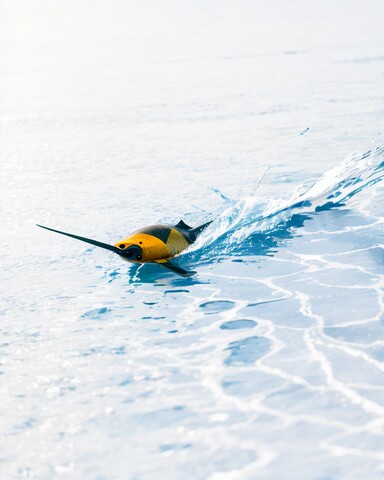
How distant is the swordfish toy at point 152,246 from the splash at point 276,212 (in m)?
0.33

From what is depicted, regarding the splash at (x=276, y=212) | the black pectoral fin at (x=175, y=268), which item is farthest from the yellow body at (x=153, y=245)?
the splash at (x=276, y=212)

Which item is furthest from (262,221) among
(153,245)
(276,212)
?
(153,245)

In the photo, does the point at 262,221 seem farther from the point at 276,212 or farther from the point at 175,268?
the point at 175,268

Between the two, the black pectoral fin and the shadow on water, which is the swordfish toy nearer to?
the black pectoral fin

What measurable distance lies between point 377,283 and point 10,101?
67.8 ft

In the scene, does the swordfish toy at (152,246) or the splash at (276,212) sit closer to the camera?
the swordfish toy at (152,246)

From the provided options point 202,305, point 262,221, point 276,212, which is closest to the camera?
point 202,305

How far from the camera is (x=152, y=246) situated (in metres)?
8.37

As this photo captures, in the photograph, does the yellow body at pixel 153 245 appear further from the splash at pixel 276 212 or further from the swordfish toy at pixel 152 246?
the splash at pixel 276 212

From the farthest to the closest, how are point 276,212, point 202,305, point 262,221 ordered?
point 276,212 → point 262,221 → point 202,305

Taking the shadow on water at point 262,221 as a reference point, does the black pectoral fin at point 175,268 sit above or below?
below

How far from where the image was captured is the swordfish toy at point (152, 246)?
8.29 metres

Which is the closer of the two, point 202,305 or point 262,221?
point 202,305

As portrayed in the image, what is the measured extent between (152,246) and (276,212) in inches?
114
